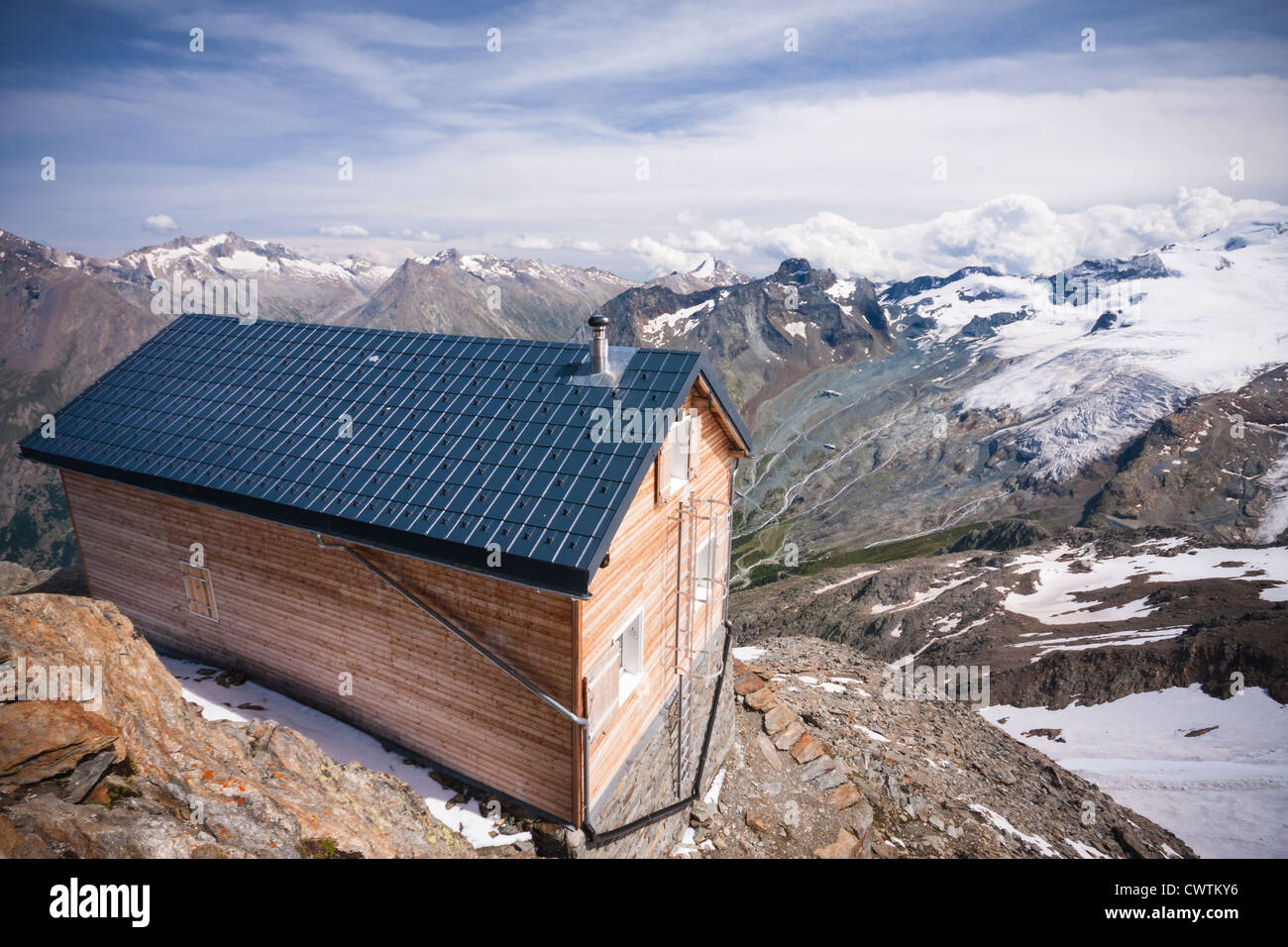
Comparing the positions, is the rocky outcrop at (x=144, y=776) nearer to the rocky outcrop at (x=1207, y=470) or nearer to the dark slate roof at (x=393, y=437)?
the dark slate roof at (x=393, y=437)

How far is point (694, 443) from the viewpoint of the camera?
1579 centimetres

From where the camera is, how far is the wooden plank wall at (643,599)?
12227mm

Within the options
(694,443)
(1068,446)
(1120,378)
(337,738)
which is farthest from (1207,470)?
(337,738)

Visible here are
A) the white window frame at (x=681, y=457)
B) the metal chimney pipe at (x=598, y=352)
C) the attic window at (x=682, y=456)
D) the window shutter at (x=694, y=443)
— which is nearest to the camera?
the metal chimney pipe at (x=598, y=352)

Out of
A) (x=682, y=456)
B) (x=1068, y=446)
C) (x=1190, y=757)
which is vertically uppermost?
(x=682, y=456)

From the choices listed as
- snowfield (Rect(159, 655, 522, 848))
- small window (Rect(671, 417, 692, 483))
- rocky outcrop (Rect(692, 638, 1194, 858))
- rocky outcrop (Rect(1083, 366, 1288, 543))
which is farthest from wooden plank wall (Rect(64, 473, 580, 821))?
rocky outcrop (Rect(1083, 366, 1288, 543))

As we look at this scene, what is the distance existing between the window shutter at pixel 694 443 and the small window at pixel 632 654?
12.4 ft

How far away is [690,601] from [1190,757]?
37.7 meters

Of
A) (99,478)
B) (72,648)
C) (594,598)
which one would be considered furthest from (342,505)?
(99,478)

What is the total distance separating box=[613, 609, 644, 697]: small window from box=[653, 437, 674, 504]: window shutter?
263 centimetres

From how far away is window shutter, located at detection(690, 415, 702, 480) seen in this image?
1556cm

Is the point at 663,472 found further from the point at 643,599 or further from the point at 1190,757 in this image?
the point at 1190,757

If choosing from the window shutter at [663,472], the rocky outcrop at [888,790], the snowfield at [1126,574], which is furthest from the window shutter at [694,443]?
the snowfield at [1126,574]

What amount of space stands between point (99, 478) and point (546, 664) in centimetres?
1386
